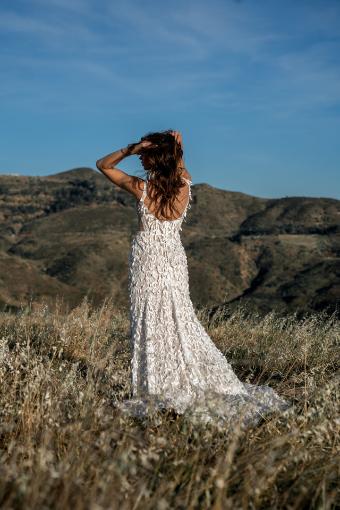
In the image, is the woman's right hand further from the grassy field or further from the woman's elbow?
the grassy field

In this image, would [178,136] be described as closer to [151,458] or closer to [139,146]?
[139,146]

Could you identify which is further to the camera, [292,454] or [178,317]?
[178,317]

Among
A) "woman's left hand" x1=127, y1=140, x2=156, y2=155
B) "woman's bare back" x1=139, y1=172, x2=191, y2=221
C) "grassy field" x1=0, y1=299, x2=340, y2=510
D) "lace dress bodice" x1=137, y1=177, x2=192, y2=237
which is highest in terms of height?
"woman's left hand" x1=127, y1=140, x2=156, y2=155

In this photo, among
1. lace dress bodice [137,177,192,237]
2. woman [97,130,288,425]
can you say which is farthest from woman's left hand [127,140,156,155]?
lace dress bodice [137,177,192,237]

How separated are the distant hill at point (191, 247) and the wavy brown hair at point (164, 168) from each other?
19342mm

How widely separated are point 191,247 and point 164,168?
53.3 metres

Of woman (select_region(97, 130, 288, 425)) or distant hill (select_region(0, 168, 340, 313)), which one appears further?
distant hill (select_region(0, 168, 340, 313))

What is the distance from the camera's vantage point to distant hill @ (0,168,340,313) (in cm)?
4041

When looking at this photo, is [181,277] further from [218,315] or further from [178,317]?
[218,315]

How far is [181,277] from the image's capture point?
559 centimetres

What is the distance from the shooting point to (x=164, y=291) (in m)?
5.49

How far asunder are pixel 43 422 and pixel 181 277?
216cm

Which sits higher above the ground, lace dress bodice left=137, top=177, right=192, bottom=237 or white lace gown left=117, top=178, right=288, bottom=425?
lace dress bodice left=137, top=177, right=192, bottom=237

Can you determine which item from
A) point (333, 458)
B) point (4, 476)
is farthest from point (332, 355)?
point (4, 476)
